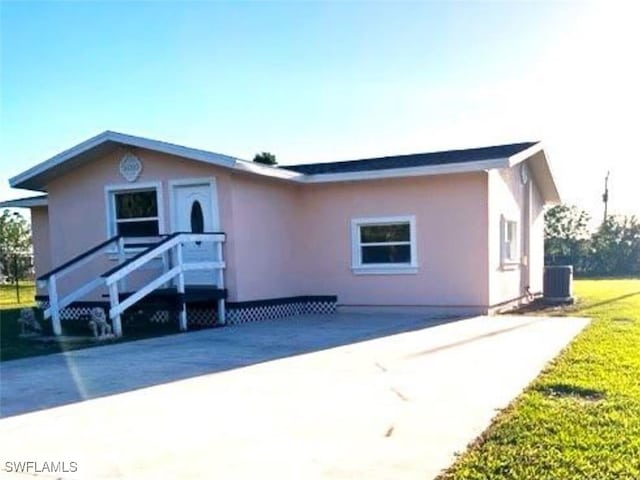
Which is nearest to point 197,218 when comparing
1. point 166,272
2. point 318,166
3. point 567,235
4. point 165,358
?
point 166,272

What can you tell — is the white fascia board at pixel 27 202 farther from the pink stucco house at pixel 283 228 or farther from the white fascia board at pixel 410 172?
the white fascia board at pixel 410 172

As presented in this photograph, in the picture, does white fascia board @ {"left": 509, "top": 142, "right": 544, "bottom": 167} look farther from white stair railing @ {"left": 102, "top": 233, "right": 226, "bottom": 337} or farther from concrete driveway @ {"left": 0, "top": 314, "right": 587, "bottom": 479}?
white stair railing @ {"left": 102, "top": 233, "right": 226, "bottom": 337}

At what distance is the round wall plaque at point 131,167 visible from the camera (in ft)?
42.2

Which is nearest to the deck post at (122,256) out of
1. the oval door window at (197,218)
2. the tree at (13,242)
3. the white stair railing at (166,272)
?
the white stair railing at (166,272)

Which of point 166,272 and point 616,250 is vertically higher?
point 166,272

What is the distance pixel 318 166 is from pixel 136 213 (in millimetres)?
4621

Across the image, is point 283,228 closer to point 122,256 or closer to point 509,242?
point 122,256

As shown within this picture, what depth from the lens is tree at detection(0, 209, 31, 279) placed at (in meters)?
29.4

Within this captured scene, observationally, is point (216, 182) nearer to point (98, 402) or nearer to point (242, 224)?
point (242, 224)

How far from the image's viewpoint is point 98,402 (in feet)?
17.7

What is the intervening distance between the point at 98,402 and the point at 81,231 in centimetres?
914

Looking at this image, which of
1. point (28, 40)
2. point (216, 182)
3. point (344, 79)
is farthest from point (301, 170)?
point (28, 40)

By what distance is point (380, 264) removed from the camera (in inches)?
516

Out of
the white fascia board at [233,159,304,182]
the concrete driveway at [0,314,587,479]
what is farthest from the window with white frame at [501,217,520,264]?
the white fascia board at [233,159,304,182]
